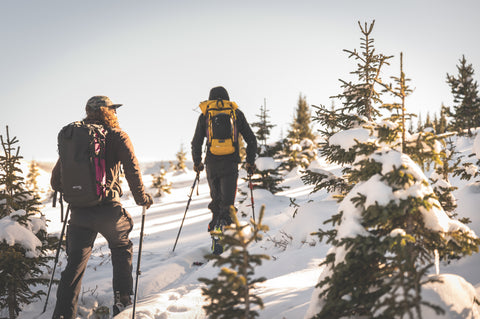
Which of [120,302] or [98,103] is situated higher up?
[98,103]

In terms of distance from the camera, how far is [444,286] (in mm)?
1975

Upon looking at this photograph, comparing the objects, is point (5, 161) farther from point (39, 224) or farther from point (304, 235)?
point (304, 235)

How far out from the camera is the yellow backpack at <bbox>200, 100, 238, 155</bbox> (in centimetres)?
568

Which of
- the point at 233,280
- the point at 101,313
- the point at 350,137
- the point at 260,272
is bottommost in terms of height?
the point at 101,313

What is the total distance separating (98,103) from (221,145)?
246 centimetres

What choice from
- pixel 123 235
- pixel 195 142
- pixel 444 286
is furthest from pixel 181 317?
pixel 195 142

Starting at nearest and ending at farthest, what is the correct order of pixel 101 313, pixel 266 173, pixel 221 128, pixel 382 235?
pixel 382 235 → pixel 101 313 → pixel 221 128 → pixel 266 173

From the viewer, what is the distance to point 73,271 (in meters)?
3.34

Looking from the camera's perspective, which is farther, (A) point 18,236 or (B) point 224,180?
(B) point 224,180

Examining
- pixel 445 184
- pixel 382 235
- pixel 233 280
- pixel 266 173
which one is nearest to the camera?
pixel 233 280

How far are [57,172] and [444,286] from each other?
4.35 metres

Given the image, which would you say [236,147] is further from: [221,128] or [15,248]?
[15,248]

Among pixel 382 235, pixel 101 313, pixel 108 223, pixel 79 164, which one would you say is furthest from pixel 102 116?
pixel 382 235

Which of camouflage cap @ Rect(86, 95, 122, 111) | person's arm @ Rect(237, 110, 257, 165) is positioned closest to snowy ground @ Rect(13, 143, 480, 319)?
person's arm @ Rect(237, 110, 257, 165)
